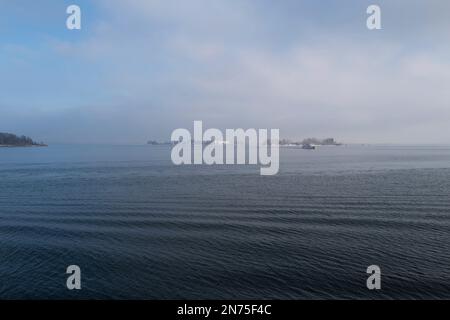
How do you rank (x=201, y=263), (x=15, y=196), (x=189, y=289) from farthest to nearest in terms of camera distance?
(x=15, y=196) < (x=201, y=263) < (x=189, y=289)
